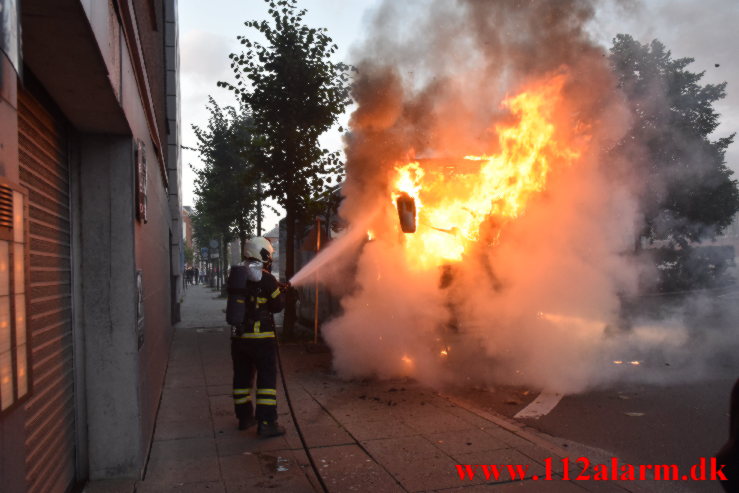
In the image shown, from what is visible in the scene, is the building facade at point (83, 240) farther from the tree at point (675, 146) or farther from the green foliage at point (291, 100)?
the tree at point (675, 146)

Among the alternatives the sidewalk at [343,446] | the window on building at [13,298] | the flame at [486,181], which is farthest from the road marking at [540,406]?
the window on building at [13,298]

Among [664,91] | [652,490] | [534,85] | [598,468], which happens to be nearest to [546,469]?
[598,468]

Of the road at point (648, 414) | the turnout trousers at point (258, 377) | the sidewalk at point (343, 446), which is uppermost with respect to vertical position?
the turnout trousers at point (258, 377)

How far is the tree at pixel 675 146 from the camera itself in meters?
20.8

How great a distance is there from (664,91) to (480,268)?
58.9ft

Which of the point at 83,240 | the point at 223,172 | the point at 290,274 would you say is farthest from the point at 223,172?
the point at 83,240

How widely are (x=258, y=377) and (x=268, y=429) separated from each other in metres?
0.54

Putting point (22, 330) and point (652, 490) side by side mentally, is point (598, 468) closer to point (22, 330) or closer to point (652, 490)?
point (652, 490)

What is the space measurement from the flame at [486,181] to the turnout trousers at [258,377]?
131 inches

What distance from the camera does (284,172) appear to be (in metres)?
12.2

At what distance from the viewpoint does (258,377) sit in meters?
5.63

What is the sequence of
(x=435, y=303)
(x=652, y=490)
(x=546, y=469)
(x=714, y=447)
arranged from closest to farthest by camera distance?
(x=652, y=490), (x=546, y=469), (x=714, y=447), (x=435, y=303)

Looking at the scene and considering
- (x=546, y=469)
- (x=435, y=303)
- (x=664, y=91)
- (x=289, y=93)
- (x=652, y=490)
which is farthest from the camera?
(x=664, y=91)

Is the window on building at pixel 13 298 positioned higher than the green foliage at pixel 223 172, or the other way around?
the green foliage at pixel 223 172
